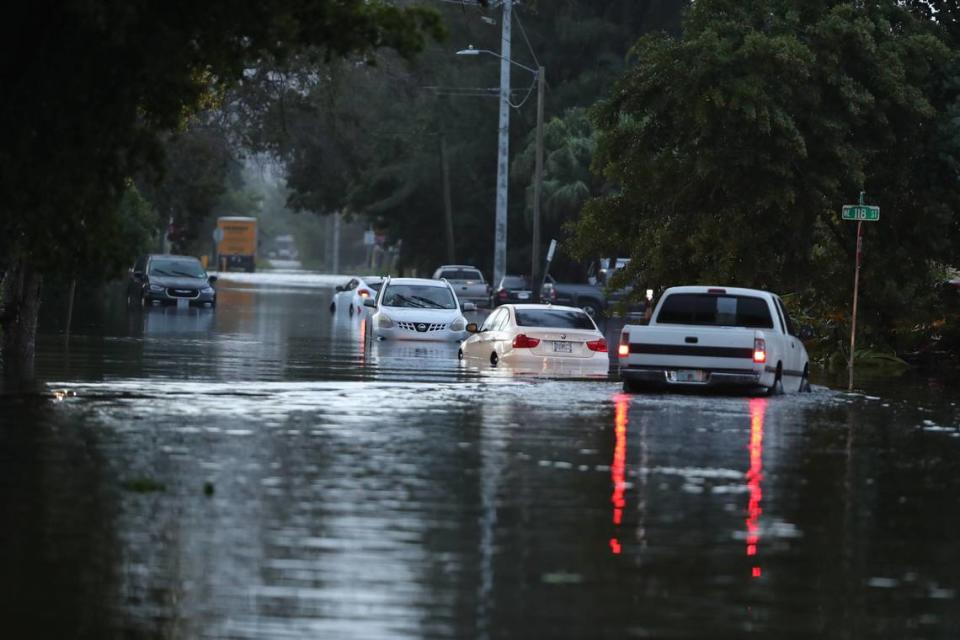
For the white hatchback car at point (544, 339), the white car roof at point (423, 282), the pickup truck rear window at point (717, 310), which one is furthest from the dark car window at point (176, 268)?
the pickup truck rear window at point (717, 310)

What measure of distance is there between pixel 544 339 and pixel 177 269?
34634 millimetres

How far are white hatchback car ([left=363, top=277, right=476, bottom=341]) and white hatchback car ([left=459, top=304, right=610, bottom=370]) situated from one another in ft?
24.2

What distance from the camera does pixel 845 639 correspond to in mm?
9617

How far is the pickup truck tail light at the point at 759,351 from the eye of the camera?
26.7 m

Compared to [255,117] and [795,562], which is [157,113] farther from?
[255,117]

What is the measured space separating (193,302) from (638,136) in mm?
25668

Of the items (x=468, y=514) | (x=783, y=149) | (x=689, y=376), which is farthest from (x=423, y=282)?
(x=468, y=514)

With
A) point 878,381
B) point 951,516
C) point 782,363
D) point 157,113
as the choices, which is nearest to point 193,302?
point 878,381

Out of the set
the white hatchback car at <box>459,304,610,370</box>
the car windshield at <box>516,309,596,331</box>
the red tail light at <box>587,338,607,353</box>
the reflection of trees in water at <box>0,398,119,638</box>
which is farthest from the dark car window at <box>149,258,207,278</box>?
the reflection of trees in water at <box>0,398,119,638</box>

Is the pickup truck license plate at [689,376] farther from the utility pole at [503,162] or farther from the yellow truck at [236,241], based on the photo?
the yellow truck at [236,241]

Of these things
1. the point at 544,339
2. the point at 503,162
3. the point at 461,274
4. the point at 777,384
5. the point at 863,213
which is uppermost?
the point at 503,162

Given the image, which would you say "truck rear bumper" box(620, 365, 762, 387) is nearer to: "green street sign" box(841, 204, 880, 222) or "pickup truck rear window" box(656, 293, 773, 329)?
"pickup truck rear window" box(656, 293, 773, 329)

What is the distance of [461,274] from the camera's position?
80.7 metres

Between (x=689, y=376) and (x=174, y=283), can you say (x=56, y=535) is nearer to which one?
(x=689, y=376)
